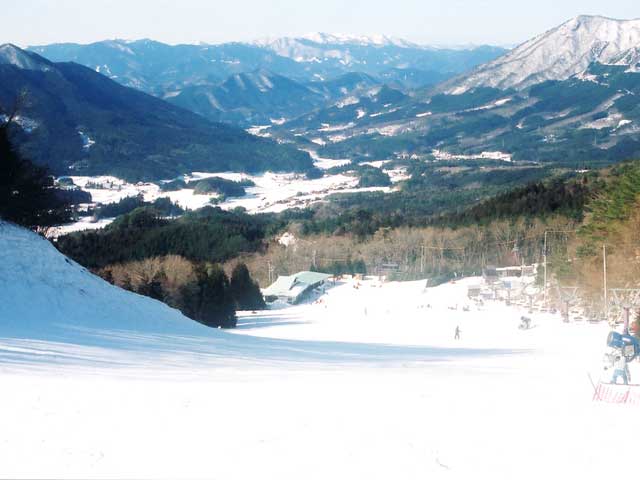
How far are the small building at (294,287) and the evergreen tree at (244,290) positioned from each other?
616cm

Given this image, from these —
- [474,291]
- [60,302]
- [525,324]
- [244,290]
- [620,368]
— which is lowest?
[620,368]

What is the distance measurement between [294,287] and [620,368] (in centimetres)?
6008

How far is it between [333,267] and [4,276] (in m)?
61.3

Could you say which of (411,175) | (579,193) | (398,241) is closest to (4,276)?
(398,241)

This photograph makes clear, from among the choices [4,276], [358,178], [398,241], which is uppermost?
[358,178]

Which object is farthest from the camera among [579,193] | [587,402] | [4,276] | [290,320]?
[579,193]

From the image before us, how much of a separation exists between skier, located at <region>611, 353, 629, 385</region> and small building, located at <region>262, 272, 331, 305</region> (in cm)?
5576

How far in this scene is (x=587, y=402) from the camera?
11.9m

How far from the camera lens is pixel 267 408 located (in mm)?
10648

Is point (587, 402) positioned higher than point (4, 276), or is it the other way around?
point (4, 276)

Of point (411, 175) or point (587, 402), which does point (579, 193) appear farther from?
point (411, 175)

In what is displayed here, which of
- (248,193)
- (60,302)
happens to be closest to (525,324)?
(60,302)

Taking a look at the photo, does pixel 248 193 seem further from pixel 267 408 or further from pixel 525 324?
pixel 267 408

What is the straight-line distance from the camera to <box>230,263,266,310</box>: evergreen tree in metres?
61.2
